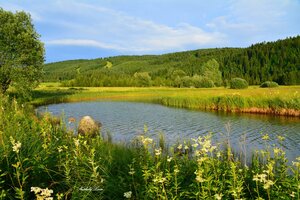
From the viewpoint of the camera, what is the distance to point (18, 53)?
133 feet

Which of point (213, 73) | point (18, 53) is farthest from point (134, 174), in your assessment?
point (213, 73)

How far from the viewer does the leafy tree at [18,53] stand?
38.4 m

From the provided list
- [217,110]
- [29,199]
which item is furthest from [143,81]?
[29,199]

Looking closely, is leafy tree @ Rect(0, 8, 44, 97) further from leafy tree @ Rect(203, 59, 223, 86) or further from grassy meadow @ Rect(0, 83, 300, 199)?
leafy tree @ Rect(203, 59, 223, 86)

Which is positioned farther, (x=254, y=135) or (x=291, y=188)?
(x=254, y=135)

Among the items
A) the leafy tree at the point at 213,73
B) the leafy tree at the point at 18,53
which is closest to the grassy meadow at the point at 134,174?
the leafy tree at the point at 18,53

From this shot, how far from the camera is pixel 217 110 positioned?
41.0 meters

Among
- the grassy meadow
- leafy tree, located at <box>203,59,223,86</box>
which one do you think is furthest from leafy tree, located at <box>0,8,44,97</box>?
leafy tree, located at <box>203,59,223,86</box>

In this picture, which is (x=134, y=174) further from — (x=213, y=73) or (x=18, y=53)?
(x=213, y=73)

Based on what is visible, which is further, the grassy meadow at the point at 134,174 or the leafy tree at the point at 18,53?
the leafy tree at the point at 18,53

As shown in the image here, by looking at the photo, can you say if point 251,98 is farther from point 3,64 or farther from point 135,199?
point 135,199

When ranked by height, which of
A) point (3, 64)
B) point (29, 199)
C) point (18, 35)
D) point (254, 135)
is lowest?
point (254, 135)

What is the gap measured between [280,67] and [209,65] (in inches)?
1063

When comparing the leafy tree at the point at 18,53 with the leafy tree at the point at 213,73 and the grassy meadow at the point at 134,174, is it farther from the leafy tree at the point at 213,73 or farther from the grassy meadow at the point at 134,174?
the leafy tree at the point at 213,73
